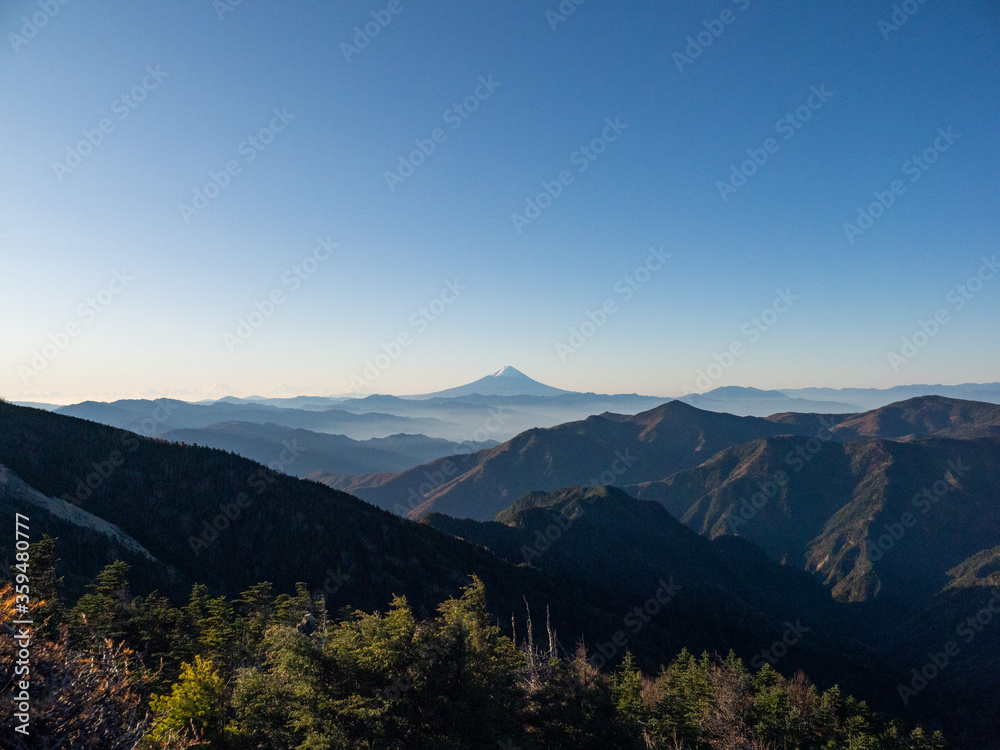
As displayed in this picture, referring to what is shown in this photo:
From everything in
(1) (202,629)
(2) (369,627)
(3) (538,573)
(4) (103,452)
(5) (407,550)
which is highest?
(4) (103,452)

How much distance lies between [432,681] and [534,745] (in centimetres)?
528

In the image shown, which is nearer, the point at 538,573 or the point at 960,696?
the point at 538,573

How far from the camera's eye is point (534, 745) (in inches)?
728

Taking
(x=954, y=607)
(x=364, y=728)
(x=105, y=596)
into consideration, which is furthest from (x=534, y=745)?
(x=954, y=607)

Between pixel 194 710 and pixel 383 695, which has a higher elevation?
pixel 383 695

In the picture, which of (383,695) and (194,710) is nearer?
(383,695)

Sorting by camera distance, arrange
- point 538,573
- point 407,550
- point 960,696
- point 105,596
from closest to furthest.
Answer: point 105,596, point 407,550, point 538,573, point 960,696

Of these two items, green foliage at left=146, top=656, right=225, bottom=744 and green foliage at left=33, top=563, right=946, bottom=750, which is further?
green foliage at left=146, top=656, right=225, bottom=744

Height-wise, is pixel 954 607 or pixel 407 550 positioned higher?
pixel 407 550

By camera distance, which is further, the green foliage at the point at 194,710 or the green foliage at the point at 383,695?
the green foliage at the point at 194,710

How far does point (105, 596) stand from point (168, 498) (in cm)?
6463

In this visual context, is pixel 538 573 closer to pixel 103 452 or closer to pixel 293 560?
pixel 293 560

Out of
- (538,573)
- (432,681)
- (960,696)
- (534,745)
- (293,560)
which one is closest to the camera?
(432,681)

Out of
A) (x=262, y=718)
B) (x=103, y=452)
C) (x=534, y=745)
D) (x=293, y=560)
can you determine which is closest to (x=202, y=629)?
(x=262, y=718)
